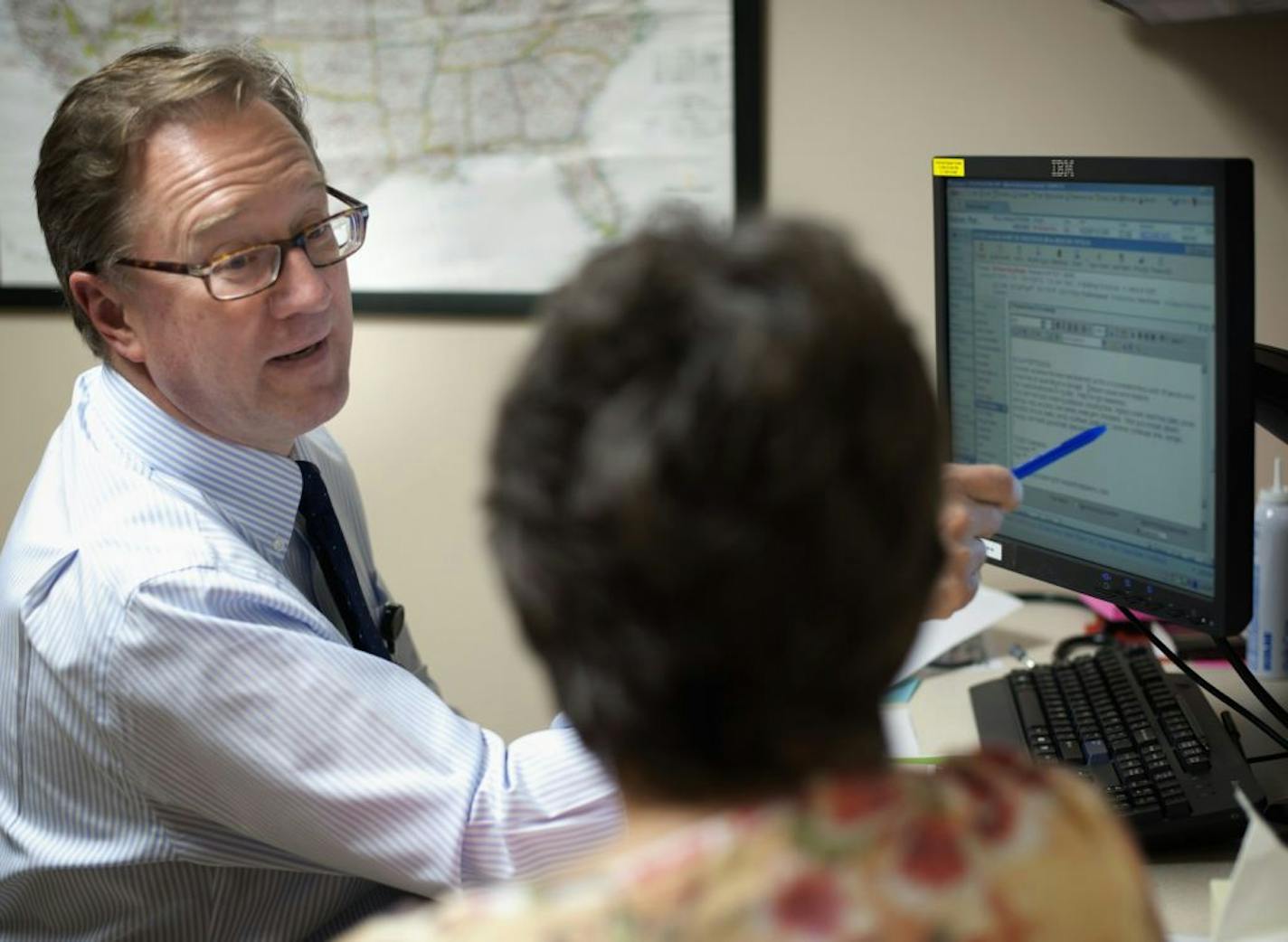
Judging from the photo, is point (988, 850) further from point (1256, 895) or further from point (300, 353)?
point (300, 353)

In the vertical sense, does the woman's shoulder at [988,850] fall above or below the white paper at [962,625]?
above

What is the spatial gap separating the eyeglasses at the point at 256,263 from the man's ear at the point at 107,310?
0.04m

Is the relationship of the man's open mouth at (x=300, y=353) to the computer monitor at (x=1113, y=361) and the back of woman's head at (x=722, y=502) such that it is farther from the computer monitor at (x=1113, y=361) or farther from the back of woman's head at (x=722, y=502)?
the back of woman's head at (x=722, y=502)

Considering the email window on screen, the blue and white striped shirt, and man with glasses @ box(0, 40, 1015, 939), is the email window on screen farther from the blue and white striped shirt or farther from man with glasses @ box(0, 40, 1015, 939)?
the blue and white striped shirt

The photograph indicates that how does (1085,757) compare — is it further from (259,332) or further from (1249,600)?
(259,332)

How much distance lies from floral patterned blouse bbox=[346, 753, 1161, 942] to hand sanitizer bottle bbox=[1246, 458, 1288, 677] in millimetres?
1020

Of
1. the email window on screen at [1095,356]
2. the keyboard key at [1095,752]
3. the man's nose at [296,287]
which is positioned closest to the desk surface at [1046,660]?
the keyboard key at [1095,752]

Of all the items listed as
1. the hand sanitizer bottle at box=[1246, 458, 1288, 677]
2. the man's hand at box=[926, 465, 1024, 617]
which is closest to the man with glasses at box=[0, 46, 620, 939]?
the man's hand at box=[926, 465, 1024, 617]

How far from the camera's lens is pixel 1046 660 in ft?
5.34

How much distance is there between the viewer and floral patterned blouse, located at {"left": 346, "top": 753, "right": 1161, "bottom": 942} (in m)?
0.54

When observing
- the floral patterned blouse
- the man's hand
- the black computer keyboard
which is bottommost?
the black computer keyboard

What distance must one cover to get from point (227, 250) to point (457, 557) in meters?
0.96

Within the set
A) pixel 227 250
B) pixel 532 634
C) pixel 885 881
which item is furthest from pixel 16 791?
pixel 885 881

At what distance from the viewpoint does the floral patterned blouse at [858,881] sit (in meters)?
0.54
